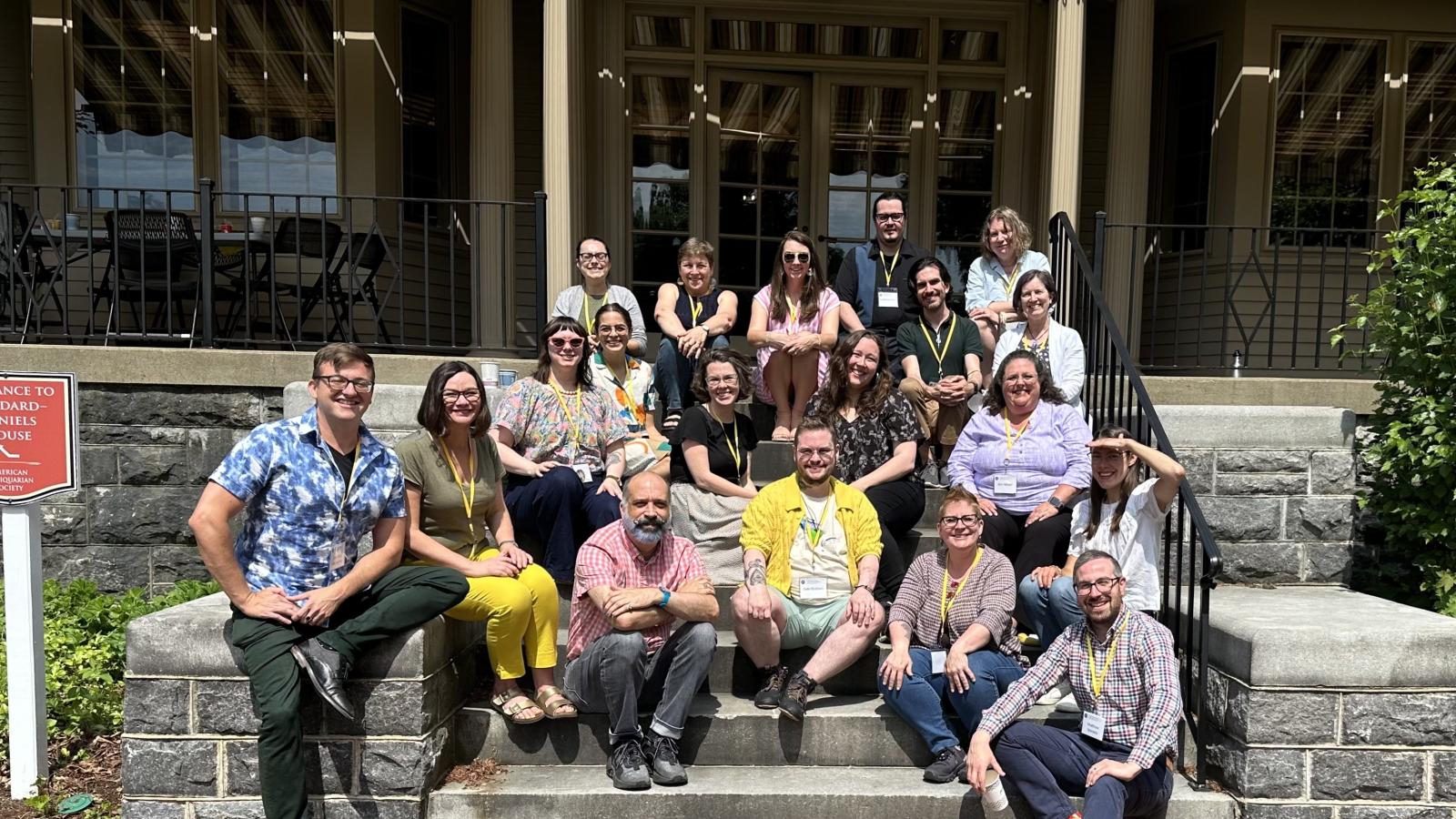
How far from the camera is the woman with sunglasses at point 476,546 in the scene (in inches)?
138

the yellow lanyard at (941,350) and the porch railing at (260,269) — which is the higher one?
the porch railing at (260,269)

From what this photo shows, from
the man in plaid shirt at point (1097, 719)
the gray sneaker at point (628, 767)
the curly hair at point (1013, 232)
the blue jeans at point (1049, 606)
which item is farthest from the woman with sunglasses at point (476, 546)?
the curly hair at point (1013, 232)

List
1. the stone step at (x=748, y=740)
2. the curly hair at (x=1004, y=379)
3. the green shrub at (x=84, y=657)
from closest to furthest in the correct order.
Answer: the stone step at (x=748, y=740), the green shrub at (x=84, y=657), the curly hair at (x=1004, y=379)

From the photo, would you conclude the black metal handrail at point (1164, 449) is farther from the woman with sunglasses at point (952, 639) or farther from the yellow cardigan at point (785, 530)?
the yellow cardigan at point (785, 530)

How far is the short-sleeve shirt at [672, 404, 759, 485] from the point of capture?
14.8ft

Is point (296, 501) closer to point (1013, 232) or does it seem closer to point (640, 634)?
point (640, 634)

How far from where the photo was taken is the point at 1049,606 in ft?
12.2

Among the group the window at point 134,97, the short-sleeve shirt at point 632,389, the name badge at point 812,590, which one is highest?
the window at point 134,97

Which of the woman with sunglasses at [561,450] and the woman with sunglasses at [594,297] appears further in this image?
the woman with sunglasses at [594,297]

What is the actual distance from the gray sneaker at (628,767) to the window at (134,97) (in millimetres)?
6548

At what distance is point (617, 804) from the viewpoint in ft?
11.1

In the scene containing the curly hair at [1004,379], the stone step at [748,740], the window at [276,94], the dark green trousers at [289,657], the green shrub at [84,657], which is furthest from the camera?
the window at [276,94]

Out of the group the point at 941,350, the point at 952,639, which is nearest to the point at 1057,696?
the point at 952,639

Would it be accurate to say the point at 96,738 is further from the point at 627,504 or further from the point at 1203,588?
the point at 1203,588
